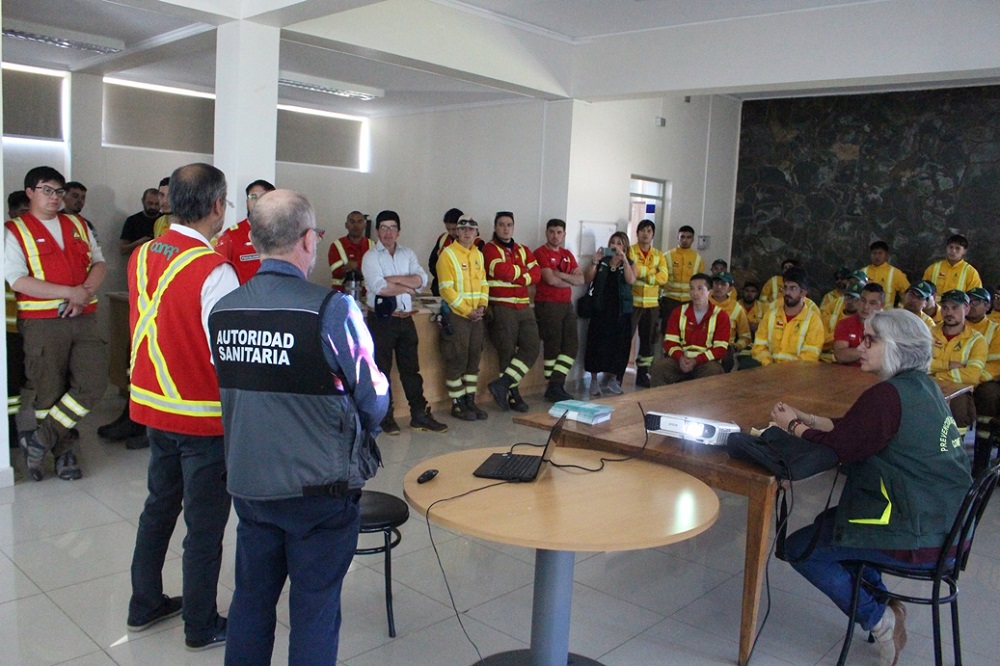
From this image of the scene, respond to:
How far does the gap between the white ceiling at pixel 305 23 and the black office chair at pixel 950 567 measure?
A: 3.67 meters

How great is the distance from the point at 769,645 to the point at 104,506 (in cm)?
322

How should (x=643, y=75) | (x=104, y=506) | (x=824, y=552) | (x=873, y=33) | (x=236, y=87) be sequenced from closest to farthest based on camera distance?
1. (x=824, y=552)
2. (x=104, y=506)
3. (x=236, y=87)
4. (x=873, y=33)
5. (x=643, y=75)

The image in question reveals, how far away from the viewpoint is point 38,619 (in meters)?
2.99

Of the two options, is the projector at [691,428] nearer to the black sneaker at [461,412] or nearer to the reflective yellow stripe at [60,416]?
the reflective yellow stripe at [60,416]

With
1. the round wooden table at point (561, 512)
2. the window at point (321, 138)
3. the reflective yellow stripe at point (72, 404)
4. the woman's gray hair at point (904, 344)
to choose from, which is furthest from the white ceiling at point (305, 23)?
the woman's gray hair at point (904, 344)

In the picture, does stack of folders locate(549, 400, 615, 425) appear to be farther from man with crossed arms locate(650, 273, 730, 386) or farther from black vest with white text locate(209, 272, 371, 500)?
man with crossed arms locate(650, 273, 730, 386)

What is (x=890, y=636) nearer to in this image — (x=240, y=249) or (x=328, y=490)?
(x=328, y=490)

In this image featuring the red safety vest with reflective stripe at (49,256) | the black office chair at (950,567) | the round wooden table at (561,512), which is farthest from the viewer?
the red safety vest with reflective stripe at (49,256)

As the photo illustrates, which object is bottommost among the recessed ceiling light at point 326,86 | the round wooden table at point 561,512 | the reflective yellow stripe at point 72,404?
the reflective yellow stripe at point 72,404

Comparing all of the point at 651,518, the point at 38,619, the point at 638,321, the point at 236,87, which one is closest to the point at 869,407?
the point at 651,518

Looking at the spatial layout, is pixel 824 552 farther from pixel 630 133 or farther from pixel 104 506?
pixel 630 133

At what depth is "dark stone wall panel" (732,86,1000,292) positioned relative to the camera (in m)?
8.66

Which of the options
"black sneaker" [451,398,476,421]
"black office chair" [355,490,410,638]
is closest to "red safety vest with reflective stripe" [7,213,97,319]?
"black office chair" [355,490,410,638]

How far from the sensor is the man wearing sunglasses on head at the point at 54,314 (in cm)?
439
